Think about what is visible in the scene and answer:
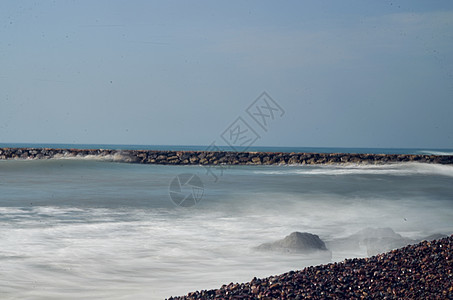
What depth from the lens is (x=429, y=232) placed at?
24.7ft

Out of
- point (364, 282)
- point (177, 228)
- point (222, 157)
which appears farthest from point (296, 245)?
point (222, 157)

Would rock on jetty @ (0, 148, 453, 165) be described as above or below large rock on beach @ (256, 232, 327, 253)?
below

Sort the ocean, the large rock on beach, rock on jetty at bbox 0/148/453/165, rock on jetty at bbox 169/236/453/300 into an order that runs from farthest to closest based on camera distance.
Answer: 1. rock on jetty at bbox 0/148/453/165
2. the large rock on beach
3. the ocean
4. rock on jetty at bbox 169/236/453/300

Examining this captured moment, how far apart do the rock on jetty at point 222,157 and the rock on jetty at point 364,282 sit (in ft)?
65.4

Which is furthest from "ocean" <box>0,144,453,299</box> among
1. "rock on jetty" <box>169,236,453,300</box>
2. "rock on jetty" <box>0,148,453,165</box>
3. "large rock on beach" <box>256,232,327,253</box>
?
"rock on jetty" <box>0,148,453,165</box>

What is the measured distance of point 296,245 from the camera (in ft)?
18.3

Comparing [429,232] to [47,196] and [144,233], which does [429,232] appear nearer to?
[144,233]

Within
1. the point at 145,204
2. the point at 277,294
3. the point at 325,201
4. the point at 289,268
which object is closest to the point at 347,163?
the point at 325,201

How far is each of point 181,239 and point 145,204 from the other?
3587 mm

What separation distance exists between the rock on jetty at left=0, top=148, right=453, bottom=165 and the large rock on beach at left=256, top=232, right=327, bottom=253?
1808cm

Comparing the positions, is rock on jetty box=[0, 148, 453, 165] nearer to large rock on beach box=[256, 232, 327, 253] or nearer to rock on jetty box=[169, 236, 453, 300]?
large rock on beach box=[256, 232, 327, 253]

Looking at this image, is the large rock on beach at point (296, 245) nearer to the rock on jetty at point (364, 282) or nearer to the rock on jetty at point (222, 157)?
the rock on jetty at point (364, 282)

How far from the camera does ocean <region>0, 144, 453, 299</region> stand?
15.2 feet

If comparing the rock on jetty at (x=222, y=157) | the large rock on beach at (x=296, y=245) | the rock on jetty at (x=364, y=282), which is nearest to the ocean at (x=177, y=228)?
the large rock on beach at (x=296, y=245)
